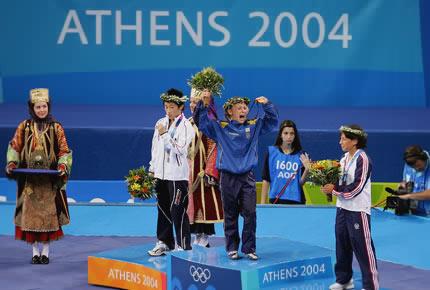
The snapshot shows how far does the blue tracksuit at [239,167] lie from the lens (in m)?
7.30

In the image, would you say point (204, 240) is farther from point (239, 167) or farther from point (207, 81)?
point (207, 81)

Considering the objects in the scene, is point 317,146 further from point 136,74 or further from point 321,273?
point 321,273

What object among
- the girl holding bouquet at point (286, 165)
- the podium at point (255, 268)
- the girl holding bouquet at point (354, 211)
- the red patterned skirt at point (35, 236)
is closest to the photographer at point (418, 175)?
the girl holding bouquet at point (286, 165)

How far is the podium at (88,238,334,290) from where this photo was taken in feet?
22.8

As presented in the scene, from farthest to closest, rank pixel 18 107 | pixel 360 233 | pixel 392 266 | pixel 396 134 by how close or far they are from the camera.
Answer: pixel 18 107
pixel 396 134
pixel 392 266
pixel 360 233

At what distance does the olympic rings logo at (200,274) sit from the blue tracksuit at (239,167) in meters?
0.32

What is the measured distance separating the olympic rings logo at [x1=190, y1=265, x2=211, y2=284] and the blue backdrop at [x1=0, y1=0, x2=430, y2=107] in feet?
20.5

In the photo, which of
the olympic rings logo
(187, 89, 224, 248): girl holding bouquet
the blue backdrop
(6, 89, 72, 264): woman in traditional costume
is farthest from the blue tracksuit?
the blue backdrop

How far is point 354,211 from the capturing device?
23.8ft

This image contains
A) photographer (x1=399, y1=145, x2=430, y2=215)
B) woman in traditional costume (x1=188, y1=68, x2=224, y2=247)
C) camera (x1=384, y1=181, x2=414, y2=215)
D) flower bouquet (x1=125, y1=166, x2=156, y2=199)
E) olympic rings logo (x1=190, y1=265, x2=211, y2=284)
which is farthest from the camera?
camera (x1=384, y1=181, x2=414, y2=215)

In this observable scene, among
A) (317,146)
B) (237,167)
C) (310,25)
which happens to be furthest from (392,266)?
(310,25)

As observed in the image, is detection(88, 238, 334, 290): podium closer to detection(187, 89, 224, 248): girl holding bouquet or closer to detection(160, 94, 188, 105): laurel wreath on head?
detection(187, 89, 224, 248): girl holding bouquet

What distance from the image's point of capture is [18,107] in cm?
1312

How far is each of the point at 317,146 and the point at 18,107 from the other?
→ 12.7 feet
